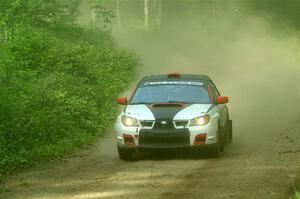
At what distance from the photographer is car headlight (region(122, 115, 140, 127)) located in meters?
14.3

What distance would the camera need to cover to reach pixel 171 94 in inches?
611

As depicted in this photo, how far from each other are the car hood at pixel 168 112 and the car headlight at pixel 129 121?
74 millimetres

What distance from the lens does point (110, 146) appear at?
1733 centimetres

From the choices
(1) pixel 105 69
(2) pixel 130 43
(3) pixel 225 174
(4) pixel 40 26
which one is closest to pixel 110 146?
(3) pixel 225 174

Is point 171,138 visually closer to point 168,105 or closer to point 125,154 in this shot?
point 168,105

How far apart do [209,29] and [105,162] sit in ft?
171

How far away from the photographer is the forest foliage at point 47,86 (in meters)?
16.0

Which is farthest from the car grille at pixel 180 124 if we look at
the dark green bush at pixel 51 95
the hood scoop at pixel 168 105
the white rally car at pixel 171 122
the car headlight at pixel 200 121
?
the dark green bush at pixel 51 95

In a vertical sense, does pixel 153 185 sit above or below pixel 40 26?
below

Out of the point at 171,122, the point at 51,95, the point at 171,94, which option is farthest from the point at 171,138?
the point at 51,95

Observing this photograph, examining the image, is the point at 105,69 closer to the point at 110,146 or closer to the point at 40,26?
the point at 40,26

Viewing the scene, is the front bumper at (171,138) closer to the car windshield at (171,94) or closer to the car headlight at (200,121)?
the car headlight at (200,121)

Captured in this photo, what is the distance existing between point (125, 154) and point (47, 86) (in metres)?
6.76

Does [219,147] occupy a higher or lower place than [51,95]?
lower
